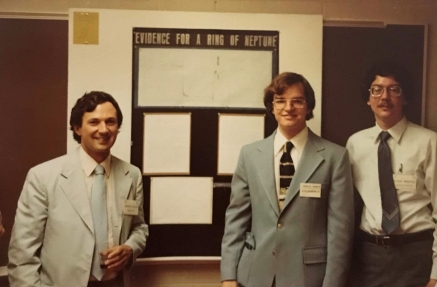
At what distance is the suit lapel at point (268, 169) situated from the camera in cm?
196

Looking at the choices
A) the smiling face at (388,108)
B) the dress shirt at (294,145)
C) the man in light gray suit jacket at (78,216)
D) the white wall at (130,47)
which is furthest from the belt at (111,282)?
the smiling face at (388,108)

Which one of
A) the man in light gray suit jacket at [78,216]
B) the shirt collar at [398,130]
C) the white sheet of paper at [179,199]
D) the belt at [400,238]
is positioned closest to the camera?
the man in light gray suit jacket at [78,216]

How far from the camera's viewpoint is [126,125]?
2242 millimetres

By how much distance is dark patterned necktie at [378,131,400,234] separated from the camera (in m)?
2.04

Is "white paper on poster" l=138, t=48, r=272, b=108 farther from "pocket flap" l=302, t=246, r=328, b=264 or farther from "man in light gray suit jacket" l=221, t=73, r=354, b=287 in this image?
"pocket flap" l=302, t=246, r=328, b=264

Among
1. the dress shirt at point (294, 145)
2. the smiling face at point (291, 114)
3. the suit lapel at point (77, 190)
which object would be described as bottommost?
the suit lapel at point (77, 190)

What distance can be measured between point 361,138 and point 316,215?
0.58m

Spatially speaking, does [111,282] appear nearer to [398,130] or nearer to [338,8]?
[398,130]

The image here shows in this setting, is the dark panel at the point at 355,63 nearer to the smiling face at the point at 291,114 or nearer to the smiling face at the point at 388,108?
the smiling face at the point at 388,108

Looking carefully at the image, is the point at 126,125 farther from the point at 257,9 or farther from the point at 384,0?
the point at 384,0

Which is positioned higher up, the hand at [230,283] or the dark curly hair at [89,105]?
the dark curly hair at [89,105]

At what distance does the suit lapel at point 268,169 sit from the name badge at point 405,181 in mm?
639

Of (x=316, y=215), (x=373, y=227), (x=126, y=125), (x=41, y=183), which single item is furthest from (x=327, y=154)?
(x=41, y=183)

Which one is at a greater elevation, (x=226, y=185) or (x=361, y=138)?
(x=361, y=138)
